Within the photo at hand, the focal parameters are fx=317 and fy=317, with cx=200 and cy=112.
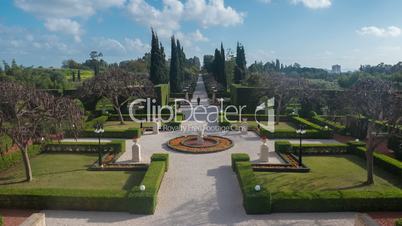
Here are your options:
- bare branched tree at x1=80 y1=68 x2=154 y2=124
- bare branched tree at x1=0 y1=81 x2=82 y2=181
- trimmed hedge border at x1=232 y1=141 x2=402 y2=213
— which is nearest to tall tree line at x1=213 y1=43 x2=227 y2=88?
bare branched tree at x1=80 y1=68 x2=154 y2=124

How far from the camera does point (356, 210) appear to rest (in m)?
11.0

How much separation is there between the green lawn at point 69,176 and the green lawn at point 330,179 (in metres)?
6.16

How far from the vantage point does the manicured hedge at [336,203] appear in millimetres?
10938

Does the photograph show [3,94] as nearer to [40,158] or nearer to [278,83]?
[40,158]

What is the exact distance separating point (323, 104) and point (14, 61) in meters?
65.9

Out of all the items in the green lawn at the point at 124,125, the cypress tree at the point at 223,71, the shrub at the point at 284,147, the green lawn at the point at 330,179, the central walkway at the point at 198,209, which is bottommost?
the central walkway at the point at 198,209

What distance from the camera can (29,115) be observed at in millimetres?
13492

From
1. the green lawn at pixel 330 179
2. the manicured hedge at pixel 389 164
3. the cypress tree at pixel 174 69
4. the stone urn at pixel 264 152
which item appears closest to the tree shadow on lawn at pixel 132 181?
the green lawn at pixel 330 179

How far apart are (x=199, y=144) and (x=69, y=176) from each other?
8735mm

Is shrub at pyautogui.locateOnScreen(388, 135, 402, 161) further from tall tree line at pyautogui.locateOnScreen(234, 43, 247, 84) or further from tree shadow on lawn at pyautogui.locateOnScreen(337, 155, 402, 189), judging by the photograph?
tall tree line at pyautogui.locateOnScreen(234, 43, 247, 84)

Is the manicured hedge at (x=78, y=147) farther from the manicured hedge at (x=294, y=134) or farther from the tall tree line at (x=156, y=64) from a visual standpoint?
the tall tree line at (x=156, y=64)

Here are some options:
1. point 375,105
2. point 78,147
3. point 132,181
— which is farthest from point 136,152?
point 375,105

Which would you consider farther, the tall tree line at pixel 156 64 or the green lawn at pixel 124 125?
the tall tree line at pixel 156 64

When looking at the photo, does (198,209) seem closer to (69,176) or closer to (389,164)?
(69,176)
